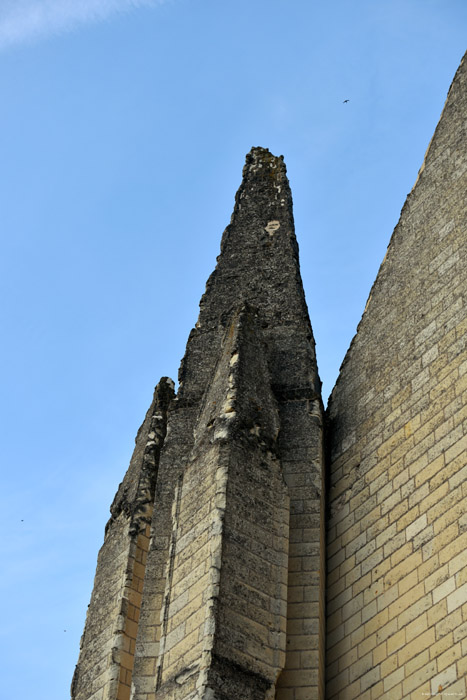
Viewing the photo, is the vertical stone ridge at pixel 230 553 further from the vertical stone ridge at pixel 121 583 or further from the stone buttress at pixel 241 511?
the vertical stone ridge at pixel 121 583

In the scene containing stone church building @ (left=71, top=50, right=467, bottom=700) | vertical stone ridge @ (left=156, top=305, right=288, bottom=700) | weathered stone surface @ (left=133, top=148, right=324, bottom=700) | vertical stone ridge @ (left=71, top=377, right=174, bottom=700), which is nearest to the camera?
vertical stone ridge @ (left=156, top=305, right=288, bottom=700)

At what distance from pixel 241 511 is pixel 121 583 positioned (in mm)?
1773

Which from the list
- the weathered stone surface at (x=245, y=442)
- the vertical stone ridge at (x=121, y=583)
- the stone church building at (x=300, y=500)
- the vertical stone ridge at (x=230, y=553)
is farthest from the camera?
the vertical stone ridge at (x=121, y=583)

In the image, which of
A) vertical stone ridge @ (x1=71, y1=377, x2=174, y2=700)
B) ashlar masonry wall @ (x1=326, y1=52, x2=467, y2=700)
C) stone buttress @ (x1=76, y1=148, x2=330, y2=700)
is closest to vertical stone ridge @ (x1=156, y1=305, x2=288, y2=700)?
stone buttress @ (x1=76, y1=148, x2=330, y2=700)

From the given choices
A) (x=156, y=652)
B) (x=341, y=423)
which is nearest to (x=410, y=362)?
(x=341, y=423)

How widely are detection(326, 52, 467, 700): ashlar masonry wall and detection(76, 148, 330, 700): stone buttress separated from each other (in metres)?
0.23

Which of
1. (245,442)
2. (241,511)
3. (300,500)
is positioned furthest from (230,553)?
(300,500)

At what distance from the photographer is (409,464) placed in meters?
8.42

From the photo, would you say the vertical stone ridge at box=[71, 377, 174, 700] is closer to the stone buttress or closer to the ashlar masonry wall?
the stone buttress

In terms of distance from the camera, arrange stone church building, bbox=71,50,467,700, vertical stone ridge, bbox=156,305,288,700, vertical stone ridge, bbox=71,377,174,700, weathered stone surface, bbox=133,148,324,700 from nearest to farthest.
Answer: vertical stone ridge, bbox=156,305,288,700, stone church building, bbox=71,50,467,700, weathered stone surface, bbox=133,148,324,700, vertical stone ridge, bbox=71,377,174,700

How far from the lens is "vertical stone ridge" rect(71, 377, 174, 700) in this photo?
9.08m

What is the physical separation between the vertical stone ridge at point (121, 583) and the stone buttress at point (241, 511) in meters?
0.15

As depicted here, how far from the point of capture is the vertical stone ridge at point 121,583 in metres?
9.08

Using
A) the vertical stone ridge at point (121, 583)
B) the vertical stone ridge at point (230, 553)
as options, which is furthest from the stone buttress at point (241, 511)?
the vertical stone ridge at point (121, 583)
